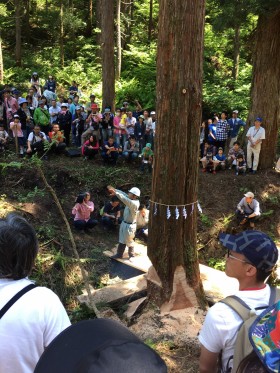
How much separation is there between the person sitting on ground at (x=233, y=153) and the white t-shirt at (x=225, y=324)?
9.83m

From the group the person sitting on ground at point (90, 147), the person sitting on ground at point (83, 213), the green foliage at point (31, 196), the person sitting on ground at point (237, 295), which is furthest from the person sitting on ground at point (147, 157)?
the person sitting on ground at point (237, 295)

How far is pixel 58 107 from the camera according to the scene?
1301cm

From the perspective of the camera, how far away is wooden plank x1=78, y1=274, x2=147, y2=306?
5919 millimetres

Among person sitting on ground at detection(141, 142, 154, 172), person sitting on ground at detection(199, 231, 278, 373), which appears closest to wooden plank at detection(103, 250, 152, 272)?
person sitting on ground at detection(141, 142, 154, 172)

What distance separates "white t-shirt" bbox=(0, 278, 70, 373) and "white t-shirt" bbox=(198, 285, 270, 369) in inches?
30.0

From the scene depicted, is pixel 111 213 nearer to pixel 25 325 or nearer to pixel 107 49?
pixel 107 49

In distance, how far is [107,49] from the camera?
1398 cm

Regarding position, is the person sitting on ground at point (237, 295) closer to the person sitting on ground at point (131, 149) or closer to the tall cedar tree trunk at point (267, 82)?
the person sitting on ground at point (131, 149)

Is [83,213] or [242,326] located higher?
[242,326]

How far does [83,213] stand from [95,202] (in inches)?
48.7

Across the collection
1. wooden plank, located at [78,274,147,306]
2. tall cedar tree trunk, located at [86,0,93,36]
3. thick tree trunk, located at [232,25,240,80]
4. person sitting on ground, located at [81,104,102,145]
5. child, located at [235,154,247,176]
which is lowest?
wooden plank, located at [78,274,147,306]

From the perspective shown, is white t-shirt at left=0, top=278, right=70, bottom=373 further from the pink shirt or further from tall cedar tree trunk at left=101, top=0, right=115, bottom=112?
tall cedar tree trunk at left=101, top=0, right=115, bottom=112

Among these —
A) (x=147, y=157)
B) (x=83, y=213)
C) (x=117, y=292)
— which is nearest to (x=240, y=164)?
(x=147, y=157)

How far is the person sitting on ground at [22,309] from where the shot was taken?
6.03ft
